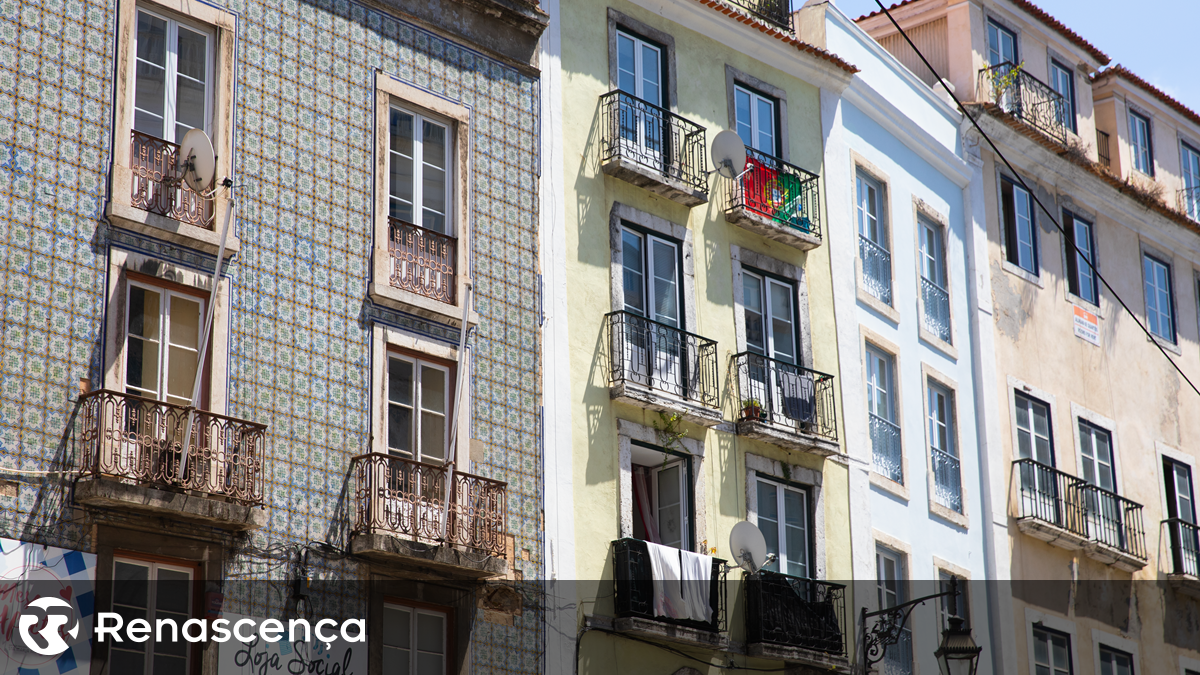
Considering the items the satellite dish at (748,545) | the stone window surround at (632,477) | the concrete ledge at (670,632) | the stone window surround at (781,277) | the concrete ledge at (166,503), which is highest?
the stone window surround at (781,277)

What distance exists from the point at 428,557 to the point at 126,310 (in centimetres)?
387

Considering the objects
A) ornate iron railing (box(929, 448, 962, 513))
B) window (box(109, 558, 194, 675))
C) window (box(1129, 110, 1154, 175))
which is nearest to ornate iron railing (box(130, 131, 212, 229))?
window (box(109, 558, 194, 675))

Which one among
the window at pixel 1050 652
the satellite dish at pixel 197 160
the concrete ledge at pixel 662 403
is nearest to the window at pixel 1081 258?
the window at pixel 1050 652

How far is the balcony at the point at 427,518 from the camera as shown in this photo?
1722 centimetres

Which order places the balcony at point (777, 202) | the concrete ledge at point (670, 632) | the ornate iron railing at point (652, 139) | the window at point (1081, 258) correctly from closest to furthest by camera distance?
the concrete ledge at point (670, 632) → the ornate iron railing at point (652, 139) → the balcony at point (777, 202) → the window at point (1081, 258)

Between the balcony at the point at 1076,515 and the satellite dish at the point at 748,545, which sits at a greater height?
the balcony at the point at 1076,515

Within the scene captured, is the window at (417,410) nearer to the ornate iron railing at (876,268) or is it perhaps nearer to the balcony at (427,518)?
the balcony at (427,518)

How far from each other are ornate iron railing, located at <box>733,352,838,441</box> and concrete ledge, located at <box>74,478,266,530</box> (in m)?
7.98

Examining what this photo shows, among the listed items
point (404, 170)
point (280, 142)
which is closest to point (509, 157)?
point (404, 170)

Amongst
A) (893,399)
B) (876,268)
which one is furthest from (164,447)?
(876,268)

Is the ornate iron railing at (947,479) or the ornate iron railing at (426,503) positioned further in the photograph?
the ornate iron railing at (947,479)

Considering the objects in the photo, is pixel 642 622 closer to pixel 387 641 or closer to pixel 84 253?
pixel 387 641

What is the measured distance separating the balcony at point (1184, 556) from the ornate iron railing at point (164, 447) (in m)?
19.2

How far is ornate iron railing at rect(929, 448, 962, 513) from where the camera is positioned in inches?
1013
